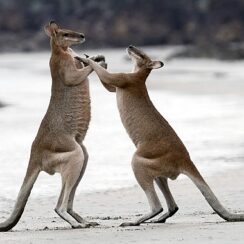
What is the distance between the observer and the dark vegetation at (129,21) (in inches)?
2525

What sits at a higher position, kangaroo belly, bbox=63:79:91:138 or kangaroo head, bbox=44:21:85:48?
kangaroo head, bbox=44:21:85:48

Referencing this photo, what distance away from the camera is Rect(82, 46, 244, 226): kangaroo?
7430 mm

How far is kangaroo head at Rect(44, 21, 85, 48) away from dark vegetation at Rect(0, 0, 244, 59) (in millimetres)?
51418

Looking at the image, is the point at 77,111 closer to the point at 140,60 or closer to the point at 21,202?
the point at 140,60

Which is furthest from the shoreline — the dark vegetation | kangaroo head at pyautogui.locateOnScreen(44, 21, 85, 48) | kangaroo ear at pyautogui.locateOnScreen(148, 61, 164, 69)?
the dark vegetation

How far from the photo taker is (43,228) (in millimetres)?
7641

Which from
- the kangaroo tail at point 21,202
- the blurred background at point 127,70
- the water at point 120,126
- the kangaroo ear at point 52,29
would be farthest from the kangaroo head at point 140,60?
the water at point 120,126

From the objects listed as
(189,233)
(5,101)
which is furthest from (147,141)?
(5,101)

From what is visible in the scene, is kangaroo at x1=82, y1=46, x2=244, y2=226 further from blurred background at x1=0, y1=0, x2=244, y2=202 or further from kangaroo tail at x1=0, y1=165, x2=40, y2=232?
blurred background at x1=0, y1=0, x2=244, y2=202

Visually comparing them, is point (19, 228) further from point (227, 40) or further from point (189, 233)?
point (227, 40)

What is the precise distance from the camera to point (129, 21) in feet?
227

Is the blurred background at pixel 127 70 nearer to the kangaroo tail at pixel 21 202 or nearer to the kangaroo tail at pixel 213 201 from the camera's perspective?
the kangaroo tail at pixel 21 202

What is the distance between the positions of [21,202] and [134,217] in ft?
3.95

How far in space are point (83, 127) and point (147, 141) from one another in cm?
56
